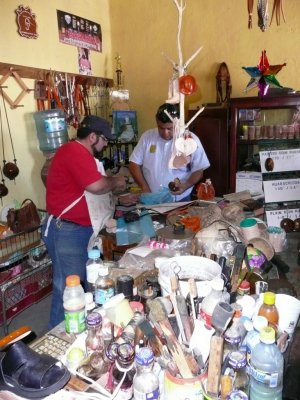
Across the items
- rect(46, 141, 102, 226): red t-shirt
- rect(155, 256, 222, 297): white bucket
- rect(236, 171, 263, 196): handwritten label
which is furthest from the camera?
rect(236, 171, 263, 196): handwritten label

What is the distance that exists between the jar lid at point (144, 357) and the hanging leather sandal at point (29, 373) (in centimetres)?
24

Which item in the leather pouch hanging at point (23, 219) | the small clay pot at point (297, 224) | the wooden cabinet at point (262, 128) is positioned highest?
the wooden cabinet at point (262, 128)

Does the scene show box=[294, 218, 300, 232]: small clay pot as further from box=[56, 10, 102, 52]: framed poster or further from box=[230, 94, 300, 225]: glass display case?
box=[56, 10, 102, 52]: framed poster

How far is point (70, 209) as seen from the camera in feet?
7.27

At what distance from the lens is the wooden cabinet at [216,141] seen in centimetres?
313

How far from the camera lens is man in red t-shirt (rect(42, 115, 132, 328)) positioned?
84.3 inches

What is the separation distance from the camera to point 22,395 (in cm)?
87

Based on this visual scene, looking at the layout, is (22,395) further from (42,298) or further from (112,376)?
(42,298)

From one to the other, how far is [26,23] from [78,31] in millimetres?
726

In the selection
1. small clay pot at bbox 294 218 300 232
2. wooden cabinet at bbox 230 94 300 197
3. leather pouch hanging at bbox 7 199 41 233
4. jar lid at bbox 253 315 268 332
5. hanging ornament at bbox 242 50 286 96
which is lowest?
small clay pot at bbox 294 218 300 232

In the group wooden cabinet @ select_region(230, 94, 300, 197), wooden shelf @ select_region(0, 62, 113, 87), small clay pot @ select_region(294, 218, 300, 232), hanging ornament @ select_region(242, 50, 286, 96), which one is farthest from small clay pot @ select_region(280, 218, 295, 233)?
wooden shelf @ select_region(0, 62, 113, 87)

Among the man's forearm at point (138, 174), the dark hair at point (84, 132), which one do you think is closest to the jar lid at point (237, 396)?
the dark hair at point (84, 132)

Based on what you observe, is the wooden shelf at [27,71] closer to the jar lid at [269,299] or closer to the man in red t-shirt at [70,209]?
the man in red t-shirt at [70,209]

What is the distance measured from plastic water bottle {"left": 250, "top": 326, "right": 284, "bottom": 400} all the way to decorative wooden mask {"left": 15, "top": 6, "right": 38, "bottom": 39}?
3.11 m
